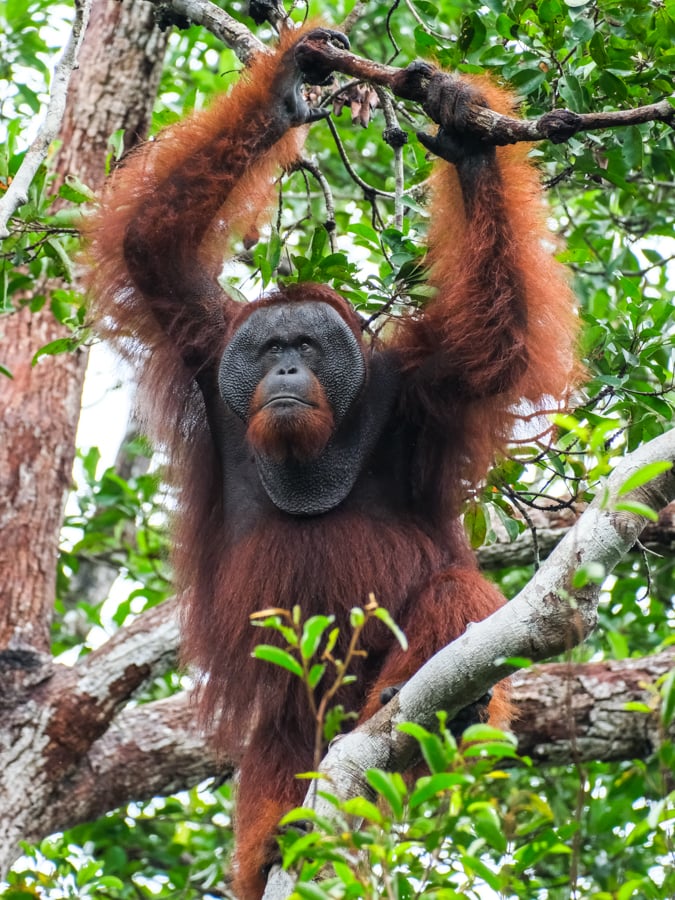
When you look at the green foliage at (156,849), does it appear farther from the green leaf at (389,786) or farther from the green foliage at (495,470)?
the green leaf at (389,786)

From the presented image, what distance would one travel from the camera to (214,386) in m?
6.04

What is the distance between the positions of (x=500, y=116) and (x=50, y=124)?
1.73 m

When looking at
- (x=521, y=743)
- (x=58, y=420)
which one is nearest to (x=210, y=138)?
(x=58, y=420)

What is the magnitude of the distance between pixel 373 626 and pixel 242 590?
A: 0.62 m

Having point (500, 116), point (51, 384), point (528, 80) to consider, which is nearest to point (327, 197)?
point (528, 80)

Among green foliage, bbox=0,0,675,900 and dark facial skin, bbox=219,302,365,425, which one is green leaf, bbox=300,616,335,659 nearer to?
green foliage, bbox=0,0,675,900

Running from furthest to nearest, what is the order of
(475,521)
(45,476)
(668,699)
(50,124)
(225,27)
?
(45,476) → (475,521) → (225,27) → (50,124) → (668,699)

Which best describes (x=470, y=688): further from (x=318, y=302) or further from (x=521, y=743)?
(x=521, y=743)

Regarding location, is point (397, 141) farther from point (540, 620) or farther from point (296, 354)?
point (540, 620)

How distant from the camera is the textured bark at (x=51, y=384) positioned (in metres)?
7.67

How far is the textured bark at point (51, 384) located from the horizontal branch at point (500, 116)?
3490 mm

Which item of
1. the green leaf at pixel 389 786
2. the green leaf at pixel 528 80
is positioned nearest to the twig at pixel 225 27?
the green leaf at pixel 528 80

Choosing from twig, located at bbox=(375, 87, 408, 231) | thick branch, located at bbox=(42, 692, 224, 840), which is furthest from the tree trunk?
twig, located at bbox=(375, 87, 408, 231)

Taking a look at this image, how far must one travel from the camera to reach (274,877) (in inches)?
179
